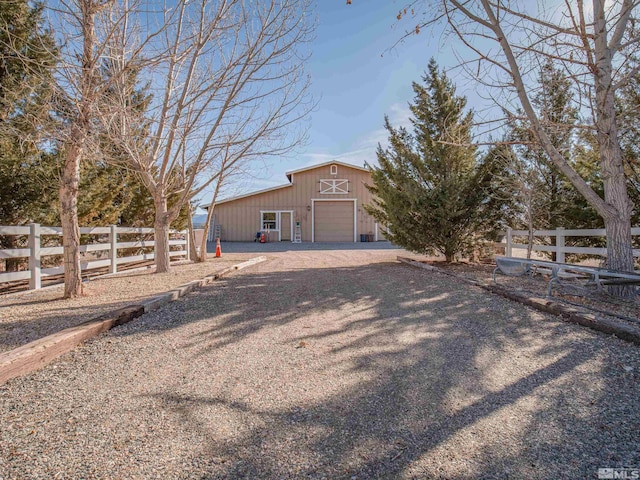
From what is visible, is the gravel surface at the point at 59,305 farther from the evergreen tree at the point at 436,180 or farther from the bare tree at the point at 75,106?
the evergreen tree at the point at 436,180

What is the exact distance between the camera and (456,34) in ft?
19.8

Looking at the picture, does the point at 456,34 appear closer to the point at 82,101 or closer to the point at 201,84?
the point at 201,84

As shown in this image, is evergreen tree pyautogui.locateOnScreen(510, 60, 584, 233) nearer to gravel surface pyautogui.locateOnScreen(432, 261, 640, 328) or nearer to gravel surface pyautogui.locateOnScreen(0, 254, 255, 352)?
gravel surface pyautogui.locateOnScreen(432, 261, 640, 328)

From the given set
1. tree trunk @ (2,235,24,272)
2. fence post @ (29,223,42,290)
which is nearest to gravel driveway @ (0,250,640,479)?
fence post @ (29,223,42,290)

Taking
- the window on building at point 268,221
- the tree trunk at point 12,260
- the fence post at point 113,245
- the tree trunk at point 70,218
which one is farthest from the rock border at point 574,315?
the window on building at point 268,221

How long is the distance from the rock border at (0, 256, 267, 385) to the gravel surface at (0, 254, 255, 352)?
34cm

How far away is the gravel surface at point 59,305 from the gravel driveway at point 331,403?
2.34 feet

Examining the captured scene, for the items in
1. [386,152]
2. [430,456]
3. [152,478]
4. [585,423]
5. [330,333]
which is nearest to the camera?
[152,478]

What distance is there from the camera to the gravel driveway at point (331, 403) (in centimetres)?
168

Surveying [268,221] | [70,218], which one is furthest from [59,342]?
[268,221]

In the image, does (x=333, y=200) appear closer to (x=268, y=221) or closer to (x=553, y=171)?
(x=268, y=221)

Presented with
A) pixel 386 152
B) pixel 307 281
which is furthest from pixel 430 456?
pixel 386 152

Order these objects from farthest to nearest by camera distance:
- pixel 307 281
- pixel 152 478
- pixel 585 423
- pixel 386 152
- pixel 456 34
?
pixel 386 152, pixel 307 281, pixel 456 34, pixel 585 423, pixel 152 478

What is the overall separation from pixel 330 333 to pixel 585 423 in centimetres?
224
